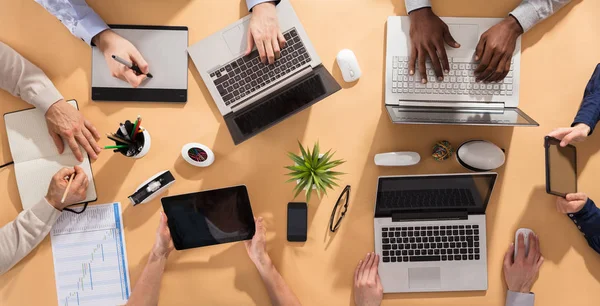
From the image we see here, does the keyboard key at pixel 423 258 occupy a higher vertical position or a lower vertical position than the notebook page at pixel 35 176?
lower

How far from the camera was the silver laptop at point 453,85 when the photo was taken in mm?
1426

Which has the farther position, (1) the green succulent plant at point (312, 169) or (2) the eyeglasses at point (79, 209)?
(2) the eyeglasses at point (79, 209)

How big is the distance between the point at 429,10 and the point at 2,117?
4.79 feet

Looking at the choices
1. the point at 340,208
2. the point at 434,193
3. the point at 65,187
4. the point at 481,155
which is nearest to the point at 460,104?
the point at 481,155

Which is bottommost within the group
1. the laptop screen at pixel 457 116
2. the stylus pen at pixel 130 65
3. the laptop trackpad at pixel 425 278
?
Result: the laptop trackpad at pixel 425 278

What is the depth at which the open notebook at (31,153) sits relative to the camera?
1444 millimetres

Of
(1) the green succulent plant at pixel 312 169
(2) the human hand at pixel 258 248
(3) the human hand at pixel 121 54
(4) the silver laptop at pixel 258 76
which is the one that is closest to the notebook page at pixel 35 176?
(3) the human hand at pixel 121 54

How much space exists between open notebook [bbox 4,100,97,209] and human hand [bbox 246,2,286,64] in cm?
73

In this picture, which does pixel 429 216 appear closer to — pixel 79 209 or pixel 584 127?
pixel 584 127

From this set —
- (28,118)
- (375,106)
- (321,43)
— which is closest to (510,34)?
(375,106)

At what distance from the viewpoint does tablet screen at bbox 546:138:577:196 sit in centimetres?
133

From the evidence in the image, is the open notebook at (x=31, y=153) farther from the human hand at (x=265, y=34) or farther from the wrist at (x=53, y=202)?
the human hand at (x=265, y=34)

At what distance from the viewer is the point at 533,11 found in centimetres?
140

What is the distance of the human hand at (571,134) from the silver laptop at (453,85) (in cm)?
13
